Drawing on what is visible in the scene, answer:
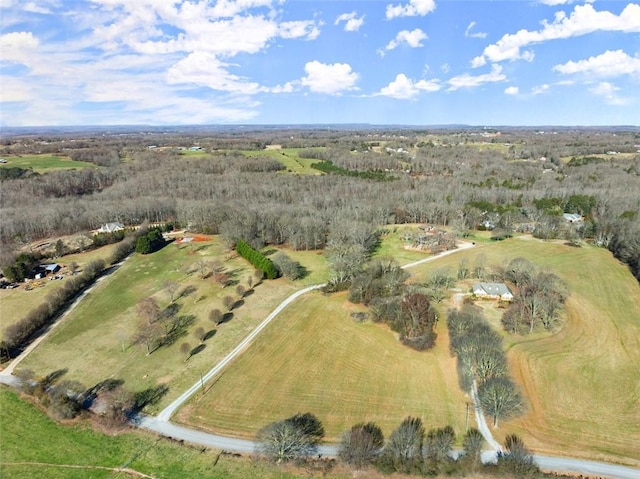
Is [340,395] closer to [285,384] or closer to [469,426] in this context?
[285,384]

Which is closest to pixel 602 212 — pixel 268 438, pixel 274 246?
pixel 274 246

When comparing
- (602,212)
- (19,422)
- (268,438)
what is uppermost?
(602,212)

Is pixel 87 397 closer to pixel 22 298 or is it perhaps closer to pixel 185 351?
pixel 185 351

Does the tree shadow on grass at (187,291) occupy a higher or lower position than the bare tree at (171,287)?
lower

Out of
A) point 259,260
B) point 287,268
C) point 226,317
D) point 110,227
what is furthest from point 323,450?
point 110,227

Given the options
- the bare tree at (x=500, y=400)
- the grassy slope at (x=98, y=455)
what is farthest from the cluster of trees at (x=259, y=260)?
the bare tree at (x=500, y=400)

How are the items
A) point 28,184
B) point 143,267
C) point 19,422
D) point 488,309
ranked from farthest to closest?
point 28,184, point 143,267, point 488,309, point 19,422

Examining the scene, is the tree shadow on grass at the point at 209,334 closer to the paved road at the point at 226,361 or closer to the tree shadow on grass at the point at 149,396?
the paved road at the point at 226,361
